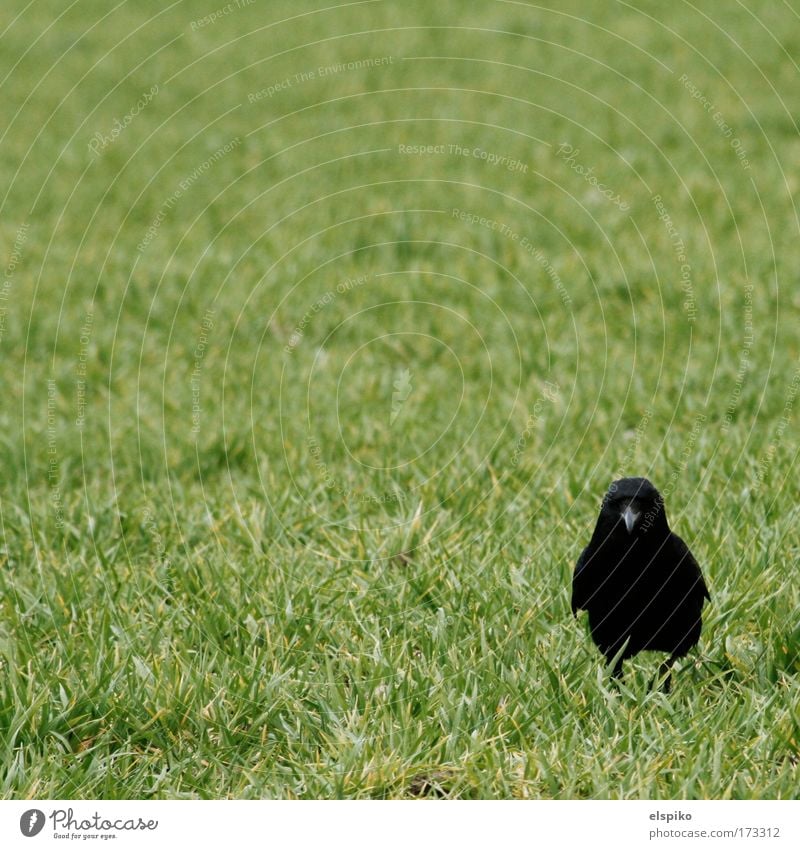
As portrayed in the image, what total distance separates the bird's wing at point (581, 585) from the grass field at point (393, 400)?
0.17 metres

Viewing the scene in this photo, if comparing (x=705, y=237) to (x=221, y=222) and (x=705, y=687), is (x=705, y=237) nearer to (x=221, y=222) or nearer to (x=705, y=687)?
(x=221, y=222)

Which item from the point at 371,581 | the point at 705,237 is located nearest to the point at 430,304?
the point at 705,237

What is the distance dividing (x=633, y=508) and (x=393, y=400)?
246cm

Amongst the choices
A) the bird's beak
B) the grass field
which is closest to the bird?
the bird's beak

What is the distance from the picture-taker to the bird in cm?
261

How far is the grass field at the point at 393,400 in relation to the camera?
2742 millimetres

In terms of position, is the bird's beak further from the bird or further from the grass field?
the grass field

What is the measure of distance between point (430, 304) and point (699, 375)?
1559mm

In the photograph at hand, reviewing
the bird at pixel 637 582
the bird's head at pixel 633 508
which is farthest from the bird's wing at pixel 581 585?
the bird's head at pixel 633 508

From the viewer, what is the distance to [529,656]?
2916 mm

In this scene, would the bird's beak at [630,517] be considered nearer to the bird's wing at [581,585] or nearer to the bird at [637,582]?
the bird at [637,582]

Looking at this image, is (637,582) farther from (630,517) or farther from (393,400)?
(393,400)

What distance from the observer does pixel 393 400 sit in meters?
4.93
